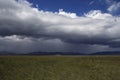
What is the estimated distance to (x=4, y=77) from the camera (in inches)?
1467

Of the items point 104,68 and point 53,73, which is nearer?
point 53,73

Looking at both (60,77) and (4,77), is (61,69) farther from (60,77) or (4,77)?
(4,77)

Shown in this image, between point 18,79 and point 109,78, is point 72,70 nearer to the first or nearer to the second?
point 109,78

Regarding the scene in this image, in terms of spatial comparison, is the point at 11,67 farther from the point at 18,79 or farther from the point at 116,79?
the point at 116,79

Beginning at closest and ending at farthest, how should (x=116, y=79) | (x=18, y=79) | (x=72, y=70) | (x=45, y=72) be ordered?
(x=18, y=79), (x=116, y=79), (x=45, y=72), (x=72, y=70)

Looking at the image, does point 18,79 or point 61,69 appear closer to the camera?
point 18,79

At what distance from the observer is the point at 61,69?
1829 inches

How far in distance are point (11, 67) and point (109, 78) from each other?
2012 cm

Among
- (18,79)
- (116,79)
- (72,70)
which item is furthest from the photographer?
(72,70)

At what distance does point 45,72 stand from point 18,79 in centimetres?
703

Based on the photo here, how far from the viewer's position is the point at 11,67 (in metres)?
45.3

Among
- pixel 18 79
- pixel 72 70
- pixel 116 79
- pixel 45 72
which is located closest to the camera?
pixel 18 79

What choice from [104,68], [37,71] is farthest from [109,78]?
[37,71]

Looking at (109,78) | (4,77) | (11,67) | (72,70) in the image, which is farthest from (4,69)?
(109,78)
